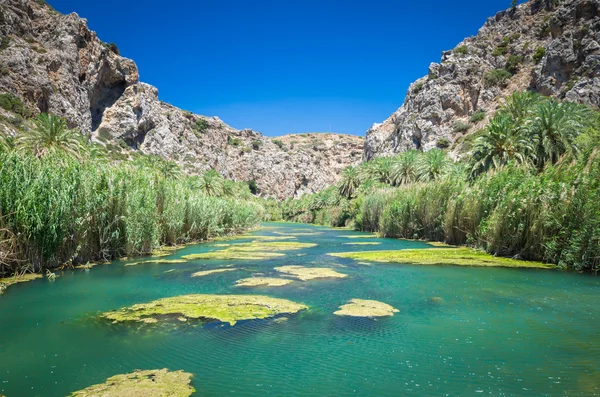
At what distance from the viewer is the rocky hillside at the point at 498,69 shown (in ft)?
214

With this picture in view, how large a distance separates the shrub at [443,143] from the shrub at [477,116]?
697 centimetres

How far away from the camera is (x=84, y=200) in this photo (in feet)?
51.9

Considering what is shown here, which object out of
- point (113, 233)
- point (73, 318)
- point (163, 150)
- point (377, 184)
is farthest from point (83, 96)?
point (73, 318)

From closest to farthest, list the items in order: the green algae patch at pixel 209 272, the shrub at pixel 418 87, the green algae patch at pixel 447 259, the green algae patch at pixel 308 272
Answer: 1. the green algae patch at pixel 308 272
2. the green algae patch at pixel 209 272
3. the green algae patch at pixel 447 259
4. the shrub at pixel 418 87

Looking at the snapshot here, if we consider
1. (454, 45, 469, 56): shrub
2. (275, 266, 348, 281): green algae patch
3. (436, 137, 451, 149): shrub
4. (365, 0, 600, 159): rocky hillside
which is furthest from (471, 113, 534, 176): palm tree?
(454, 45, 469, 56): shrub

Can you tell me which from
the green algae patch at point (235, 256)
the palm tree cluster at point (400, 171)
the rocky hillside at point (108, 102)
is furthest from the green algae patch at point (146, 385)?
the rocky hillside at point (108, 102)

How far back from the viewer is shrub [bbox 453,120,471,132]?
84.8 meters

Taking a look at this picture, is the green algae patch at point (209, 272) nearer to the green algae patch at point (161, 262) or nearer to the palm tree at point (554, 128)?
the green algae patch at point (161, 262)

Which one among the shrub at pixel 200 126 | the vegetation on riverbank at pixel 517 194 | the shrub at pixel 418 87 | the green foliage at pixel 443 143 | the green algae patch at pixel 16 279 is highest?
the shrub at pixel 418 87

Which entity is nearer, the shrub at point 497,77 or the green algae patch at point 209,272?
the green algae patch at point 209,272

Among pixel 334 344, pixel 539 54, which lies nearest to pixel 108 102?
pixel 539 54

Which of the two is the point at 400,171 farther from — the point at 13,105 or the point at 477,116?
the point at 13,105

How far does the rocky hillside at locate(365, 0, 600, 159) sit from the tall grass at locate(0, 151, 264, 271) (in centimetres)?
6816

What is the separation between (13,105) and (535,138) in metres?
70.3
